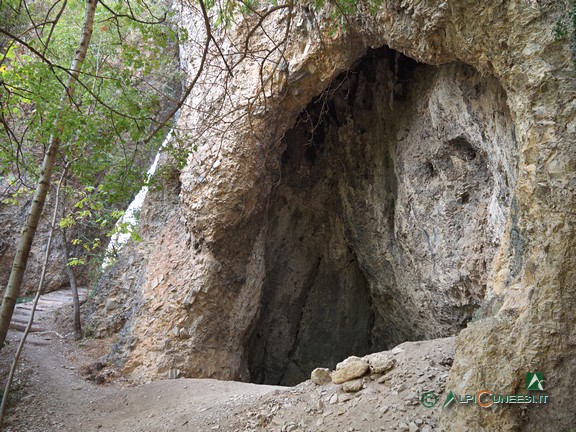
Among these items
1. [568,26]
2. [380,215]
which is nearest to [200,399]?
[380,215]

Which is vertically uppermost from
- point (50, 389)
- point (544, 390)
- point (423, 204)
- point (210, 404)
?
point (423, 204)

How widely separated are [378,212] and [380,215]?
8 centimetres

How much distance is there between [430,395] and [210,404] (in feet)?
9.44

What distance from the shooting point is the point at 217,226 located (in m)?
8.09

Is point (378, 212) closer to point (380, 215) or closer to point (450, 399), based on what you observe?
point (380, 215)

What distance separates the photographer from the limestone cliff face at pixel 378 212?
312 centimetres

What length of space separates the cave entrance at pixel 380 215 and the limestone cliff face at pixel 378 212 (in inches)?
1.4

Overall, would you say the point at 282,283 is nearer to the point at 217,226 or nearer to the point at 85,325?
the point at 217,226

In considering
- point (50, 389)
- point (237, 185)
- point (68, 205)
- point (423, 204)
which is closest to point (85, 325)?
point (50, 389)

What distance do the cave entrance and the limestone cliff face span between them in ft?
0.11

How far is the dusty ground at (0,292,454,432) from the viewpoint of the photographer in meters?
3.69

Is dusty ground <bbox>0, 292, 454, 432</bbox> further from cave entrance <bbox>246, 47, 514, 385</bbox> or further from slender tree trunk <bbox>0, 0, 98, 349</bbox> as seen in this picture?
cave entrance <bbox>246, 47, 514, 385</bbox>

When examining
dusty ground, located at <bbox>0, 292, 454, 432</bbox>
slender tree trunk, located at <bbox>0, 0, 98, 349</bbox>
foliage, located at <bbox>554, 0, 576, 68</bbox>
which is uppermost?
foliage, located at <bbox>554, 0, 576, 68</bbox>

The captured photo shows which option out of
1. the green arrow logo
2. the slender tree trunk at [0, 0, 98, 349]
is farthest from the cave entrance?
the green arrow logo
